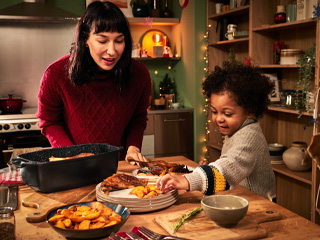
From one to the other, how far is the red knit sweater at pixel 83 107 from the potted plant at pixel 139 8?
2546 millimetres

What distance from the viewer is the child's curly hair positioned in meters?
1.62

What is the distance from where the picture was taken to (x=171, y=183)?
4.17 ft

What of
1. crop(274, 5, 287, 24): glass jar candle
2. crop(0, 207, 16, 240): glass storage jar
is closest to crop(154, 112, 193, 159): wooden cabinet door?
crop(274, 5, 287, 24): glass jar candle

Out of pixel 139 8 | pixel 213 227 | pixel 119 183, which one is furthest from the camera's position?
pixel 139 8

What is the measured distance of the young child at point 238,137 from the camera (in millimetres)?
1334

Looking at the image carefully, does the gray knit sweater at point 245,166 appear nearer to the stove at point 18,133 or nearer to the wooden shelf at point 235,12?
the wooden shelf at point 235,12

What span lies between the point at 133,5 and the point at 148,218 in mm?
3730

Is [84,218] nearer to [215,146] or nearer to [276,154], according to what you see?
[276,154]

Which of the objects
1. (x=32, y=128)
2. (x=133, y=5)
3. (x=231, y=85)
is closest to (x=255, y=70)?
(x=231, y=85)

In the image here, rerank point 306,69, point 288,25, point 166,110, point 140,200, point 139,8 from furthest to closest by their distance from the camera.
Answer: point 139,8
point 166,110
point 288,25
point 306,69
point 140,200

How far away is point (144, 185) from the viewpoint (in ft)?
4.54

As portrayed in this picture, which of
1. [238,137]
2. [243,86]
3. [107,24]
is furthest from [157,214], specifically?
[107,24]

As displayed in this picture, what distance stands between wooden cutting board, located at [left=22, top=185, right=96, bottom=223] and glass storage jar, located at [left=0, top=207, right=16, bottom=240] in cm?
17

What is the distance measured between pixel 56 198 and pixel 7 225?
1.15 feet
